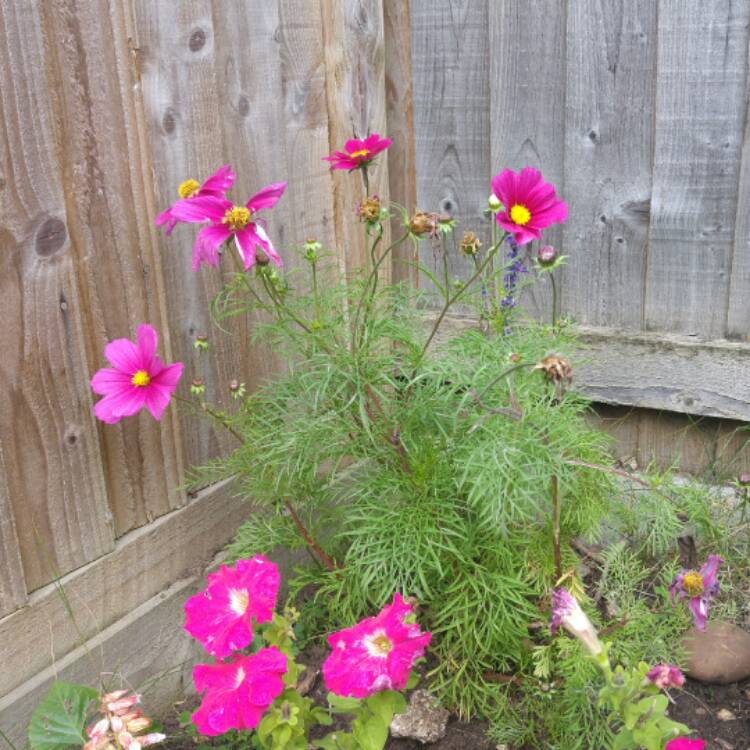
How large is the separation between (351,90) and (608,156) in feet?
2.56

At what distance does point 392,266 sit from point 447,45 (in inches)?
28.2

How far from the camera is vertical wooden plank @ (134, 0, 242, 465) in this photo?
2029mm

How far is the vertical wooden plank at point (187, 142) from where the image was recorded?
2029 millimetres

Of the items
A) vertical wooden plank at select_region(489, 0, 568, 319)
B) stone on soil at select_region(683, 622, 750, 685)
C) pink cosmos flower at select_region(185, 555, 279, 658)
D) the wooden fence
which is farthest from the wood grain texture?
vertical wooden plank at select_region(489, 0, 568, 319)

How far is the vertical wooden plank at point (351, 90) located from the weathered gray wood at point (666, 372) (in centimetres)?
79

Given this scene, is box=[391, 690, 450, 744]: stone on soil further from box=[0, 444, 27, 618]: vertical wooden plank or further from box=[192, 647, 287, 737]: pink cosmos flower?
box=[0, 444, 27, 618]: vertical wooden plank

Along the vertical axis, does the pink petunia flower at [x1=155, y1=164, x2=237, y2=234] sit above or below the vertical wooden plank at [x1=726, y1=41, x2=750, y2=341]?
above

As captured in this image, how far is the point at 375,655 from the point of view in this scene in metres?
1.43

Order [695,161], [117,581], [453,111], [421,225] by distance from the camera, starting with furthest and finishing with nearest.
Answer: [453,111] < [695,161] < [117,581] < [421,225]

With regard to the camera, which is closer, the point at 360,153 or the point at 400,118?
the point at 360,153

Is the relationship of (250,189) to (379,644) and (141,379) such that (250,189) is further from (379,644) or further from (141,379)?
(379,644)

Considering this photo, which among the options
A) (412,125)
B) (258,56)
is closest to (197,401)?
(258,56)

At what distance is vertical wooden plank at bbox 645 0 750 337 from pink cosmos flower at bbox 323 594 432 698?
1.59 metres

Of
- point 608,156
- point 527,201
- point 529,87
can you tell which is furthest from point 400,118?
point 527,201
